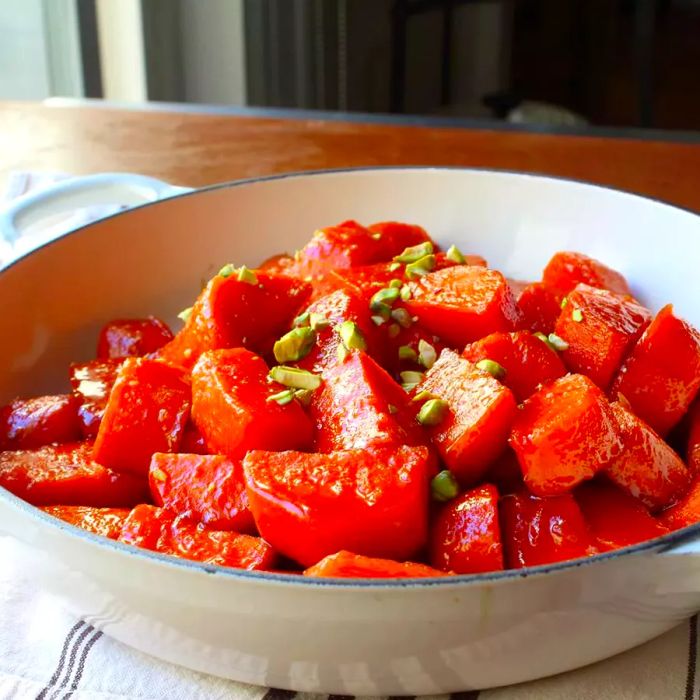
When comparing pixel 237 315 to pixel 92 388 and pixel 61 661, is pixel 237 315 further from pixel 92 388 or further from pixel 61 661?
pixel 61 661

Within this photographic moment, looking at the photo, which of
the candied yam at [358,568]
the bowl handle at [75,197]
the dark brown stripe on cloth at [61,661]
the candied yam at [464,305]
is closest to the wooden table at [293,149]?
the bowl handle at [75,197]

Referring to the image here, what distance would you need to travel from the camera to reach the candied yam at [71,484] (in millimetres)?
988

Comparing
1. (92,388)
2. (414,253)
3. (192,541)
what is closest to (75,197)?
(92,388)

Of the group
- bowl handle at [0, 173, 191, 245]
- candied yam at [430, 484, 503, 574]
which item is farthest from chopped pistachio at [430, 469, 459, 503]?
bowl handle at [0, 173, 191, 245]

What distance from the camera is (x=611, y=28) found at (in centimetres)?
651

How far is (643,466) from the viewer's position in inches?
35.3

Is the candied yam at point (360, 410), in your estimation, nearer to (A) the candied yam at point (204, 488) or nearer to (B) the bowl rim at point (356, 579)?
(A) the candied yam at point (204, 488)

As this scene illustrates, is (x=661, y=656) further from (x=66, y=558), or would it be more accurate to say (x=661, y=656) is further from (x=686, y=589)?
(x=66, y=558)

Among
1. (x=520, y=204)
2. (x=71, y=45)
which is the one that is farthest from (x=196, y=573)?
(x=71, y=45)

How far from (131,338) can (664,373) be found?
735mm

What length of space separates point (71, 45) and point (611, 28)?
432cm

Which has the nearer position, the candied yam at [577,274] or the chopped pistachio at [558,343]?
the chopped pistachio at [558,343]

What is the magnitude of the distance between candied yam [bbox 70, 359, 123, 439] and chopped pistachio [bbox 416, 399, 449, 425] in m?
0.41

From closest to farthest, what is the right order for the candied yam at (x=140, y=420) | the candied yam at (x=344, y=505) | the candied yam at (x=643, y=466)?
the candied yam at (x=344, y=505) < the candied yam at (x=643, y=466) < the candied yam at (x=140, y=420)
